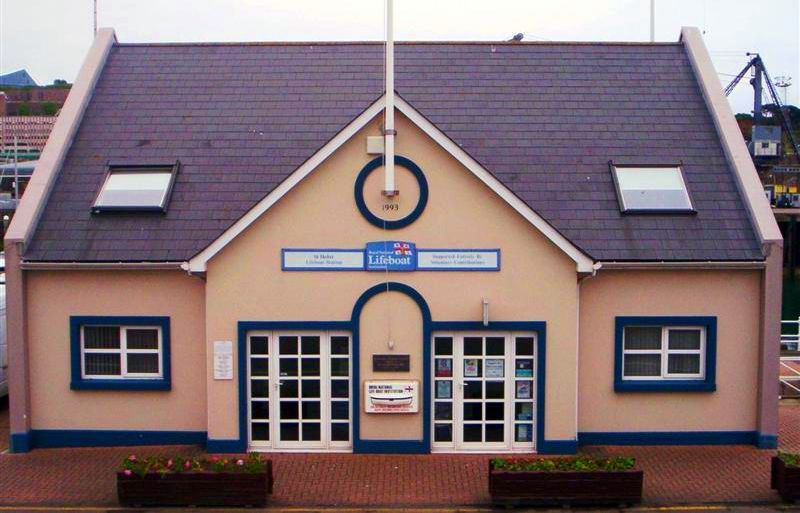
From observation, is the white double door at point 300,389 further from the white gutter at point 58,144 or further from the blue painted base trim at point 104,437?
the white gutter at point 58,144

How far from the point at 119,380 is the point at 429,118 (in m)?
8.39

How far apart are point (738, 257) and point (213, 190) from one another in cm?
1018

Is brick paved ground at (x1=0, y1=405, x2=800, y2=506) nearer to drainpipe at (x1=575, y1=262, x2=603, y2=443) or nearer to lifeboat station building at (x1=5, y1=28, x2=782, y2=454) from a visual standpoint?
lifeboat station building at (x1=5, y1=28, x2=782, y2=454)

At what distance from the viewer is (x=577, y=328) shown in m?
15.0

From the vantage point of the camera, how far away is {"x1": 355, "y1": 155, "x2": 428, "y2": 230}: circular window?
1481 cm

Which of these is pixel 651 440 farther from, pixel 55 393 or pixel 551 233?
pixel 55 393

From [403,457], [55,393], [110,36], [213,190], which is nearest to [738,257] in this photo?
[403,457]

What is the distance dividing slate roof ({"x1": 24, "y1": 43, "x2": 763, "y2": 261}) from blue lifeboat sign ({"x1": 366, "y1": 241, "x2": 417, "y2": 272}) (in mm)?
3002

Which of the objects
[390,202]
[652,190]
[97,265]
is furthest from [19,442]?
[652,190]

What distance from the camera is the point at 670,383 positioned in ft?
51.6

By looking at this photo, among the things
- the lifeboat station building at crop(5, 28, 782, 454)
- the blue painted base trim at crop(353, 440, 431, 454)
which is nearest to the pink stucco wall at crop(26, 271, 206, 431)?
the lifeboat station building at crop(5, 28, 782, 454)

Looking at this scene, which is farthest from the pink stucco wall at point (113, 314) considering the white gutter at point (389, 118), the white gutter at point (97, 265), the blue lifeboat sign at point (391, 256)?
the white gutter at point (389, 118)

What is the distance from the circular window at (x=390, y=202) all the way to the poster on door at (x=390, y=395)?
9.18ft

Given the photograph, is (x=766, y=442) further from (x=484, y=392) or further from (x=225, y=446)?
(x=225, y=446)
